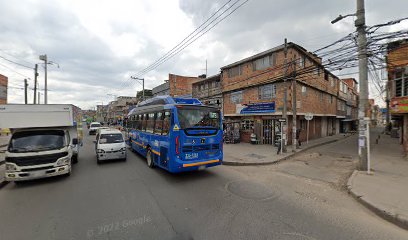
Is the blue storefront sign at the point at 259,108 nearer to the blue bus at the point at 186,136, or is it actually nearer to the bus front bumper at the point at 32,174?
the blue bus at the point at 186,136

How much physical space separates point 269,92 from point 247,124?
3.89 metres

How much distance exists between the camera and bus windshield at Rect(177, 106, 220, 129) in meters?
6.75

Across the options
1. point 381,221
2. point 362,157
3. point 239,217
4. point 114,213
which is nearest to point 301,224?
point 239,217

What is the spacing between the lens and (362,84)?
25.5 ft

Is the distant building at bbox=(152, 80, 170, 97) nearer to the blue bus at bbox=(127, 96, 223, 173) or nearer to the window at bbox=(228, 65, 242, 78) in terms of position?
the window at bbox=(228, 65, 242, 78)

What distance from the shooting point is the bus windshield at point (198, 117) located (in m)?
6.75

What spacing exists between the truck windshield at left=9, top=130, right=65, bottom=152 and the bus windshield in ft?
16.0

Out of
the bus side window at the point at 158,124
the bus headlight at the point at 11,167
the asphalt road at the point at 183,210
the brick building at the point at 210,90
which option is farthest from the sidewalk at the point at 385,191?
the brick building at the point at 210,90

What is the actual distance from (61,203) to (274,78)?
49.8ft

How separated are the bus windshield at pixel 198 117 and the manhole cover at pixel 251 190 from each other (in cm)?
249

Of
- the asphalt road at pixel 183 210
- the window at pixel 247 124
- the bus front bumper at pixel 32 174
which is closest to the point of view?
the asphalt road at pixel 183 210

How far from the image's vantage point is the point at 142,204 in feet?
15.6

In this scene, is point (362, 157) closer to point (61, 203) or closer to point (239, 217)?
point (239, 217)

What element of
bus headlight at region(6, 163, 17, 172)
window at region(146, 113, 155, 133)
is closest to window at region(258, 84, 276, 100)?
window at region(146, 113, 155, 133)
